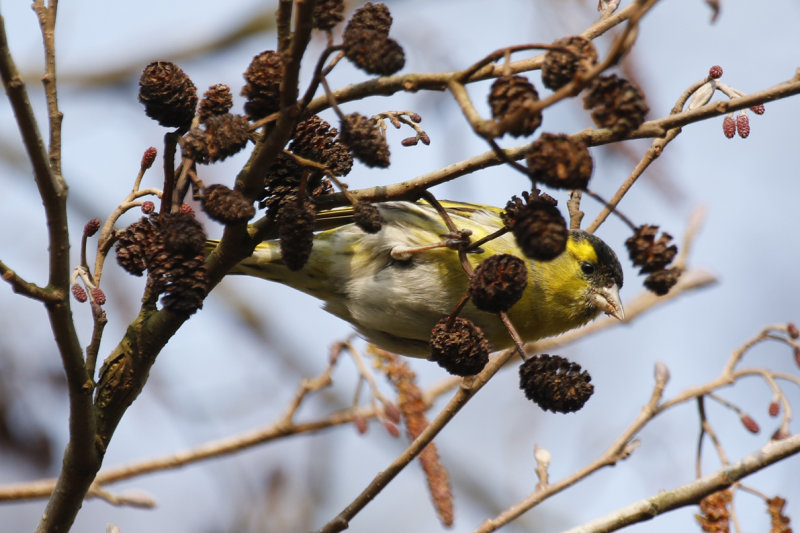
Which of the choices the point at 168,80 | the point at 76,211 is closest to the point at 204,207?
the point at 168,80

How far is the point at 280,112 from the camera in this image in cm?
158

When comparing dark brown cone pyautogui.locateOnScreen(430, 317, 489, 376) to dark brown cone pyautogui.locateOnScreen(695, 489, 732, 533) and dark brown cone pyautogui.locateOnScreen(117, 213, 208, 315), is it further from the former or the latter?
dark brown cone pyautogui.locateOnScreen(695, 489, 732, 533)

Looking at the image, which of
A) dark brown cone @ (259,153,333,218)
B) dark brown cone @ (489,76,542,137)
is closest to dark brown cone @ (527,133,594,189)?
dark brown cone @ (489,76,542,137)

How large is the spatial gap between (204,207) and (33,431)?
329 centimetres

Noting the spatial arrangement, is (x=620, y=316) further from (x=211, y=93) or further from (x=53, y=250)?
(x=53, y=250)

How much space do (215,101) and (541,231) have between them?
746 millimetres

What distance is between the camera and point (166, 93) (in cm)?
181

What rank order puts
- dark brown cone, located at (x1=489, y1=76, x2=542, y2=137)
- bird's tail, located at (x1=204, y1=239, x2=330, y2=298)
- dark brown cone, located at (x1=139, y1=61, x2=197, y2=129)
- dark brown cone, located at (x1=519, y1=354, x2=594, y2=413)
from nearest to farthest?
dark brown cone, located at (x1=489, y1=76, x2=542, y2=137) < dark brown cone, located at (x1=519, y1=354, x2=594, y2=413) < dark brown cone, located at (x1=139, y1=61, x2=197, y2=129) < bird's tail, located at (x1=204, y1=239, x2=330, y2=298)

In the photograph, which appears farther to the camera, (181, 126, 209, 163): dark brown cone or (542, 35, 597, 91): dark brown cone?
(181, 126, 209, 163): dark brown cone

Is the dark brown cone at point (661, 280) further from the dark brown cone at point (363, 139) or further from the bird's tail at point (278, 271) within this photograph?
the bird's tail at point (278, 271)

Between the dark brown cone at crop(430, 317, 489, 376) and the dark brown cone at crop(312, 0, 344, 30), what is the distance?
0.66 m

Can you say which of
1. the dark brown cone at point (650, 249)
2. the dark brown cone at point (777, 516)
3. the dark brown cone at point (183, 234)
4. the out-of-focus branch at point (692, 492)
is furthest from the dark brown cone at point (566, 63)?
the dark brown cone at point (777, 516)

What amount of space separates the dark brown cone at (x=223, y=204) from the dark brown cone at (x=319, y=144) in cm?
27

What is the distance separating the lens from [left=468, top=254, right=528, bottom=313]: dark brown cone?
164 cm
